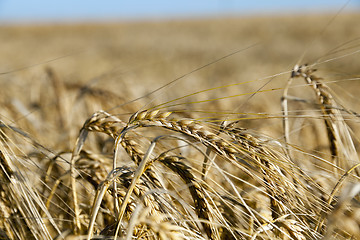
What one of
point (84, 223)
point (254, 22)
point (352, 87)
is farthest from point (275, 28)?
point (84, 223)

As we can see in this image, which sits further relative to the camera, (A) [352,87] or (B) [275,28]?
(B) [275,28]

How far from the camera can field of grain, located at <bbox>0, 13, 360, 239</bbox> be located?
0.66 m

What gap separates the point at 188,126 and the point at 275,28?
1760cm

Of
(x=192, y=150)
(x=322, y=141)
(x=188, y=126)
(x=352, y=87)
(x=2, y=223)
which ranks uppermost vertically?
(x=188, y=126)

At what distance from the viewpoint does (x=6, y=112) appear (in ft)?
6.25

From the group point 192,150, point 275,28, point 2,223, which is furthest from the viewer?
point 275,28

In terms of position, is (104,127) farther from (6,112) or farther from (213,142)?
(6,112)

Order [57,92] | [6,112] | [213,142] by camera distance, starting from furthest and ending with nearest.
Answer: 1. [57,92]
2. [6,112]
3. [213,142]

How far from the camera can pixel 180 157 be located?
708mm

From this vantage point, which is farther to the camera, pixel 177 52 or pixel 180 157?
pixel 177 52

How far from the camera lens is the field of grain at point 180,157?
664mm

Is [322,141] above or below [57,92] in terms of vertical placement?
below

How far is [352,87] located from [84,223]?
3.87 metres

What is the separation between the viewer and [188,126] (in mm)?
660
